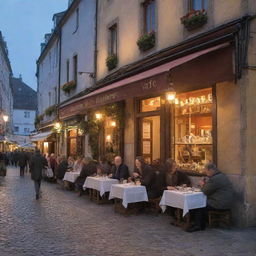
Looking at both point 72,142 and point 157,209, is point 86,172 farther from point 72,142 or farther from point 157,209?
point 72,142

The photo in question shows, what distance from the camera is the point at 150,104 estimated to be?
11531 mm

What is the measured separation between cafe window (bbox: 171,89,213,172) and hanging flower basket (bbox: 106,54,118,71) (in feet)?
15.6

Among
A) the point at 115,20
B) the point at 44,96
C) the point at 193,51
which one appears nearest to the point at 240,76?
the point at 193,51

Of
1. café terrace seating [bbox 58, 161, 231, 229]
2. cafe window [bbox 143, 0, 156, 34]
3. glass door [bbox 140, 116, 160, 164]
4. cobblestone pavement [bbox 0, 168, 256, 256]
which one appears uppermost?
cafe window [bbox 143, 0, 156, 34]

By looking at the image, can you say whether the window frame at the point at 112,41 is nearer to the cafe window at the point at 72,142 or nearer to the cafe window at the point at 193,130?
the cafe window at the point at 193,130

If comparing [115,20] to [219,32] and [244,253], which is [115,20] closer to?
[219,32]

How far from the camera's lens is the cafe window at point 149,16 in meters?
11.9

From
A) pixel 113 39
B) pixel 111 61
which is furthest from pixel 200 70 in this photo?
pixel 113 39

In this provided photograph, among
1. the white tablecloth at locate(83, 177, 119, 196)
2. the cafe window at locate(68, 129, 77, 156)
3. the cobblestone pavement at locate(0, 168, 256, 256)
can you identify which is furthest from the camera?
the cafe window at locate(68, 129, 77, 156)

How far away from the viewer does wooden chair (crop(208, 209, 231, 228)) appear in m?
7.61

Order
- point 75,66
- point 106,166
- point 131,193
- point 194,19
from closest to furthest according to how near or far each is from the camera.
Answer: point 131,193 < point 194,19 < point 106,166 < point 75,66

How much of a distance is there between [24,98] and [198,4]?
70.5 meters

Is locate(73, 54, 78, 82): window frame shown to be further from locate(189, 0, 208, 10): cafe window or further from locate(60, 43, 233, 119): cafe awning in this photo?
locate(60, 43, 233, 119): cafe awning

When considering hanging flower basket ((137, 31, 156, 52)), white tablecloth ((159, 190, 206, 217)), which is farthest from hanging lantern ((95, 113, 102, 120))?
white tablecloth ((159, 190, 206, 217))
